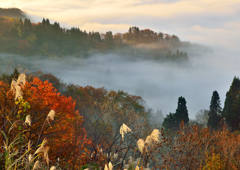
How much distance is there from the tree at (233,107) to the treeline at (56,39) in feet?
349

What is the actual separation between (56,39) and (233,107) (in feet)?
375

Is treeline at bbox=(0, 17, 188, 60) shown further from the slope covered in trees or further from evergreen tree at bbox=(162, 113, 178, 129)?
evergreen tree at bbox=(162, 113, 178, 129)

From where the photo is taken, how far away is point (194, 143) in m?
9.51

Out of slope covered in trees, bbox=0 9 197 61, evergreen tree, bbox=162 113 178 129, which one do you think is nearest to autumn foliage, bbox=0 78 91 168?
evergreen tree, bbox=162 113 178 129

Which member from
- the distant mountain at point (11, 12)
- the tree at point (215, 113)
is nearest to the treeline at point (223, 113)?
the tree at point (215, 113)

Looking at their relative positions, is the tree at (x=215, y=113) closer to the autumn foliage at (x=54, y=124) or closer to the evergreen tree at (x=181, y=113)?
the evergreen tree at (x=181, y=113)

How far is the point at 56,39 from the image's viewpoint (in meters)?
135

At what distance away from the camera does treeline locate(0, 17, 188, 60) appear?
12511 centimetres

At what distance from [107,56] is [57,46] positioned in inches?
2140

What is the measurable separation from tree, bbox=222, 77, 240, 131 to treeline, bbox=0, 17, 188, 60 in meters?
106

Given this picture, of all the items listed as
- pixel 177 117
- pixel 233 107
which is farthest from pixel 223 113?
pixel 177 117

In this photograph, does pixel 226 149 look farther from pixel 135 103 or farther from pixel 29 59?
pixel 29 59

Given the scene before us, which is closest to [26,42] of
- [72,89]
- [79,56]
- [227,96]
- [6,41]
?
[6,41]

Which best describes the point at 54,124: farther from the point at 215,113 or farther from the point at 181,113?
the point at 215,113
